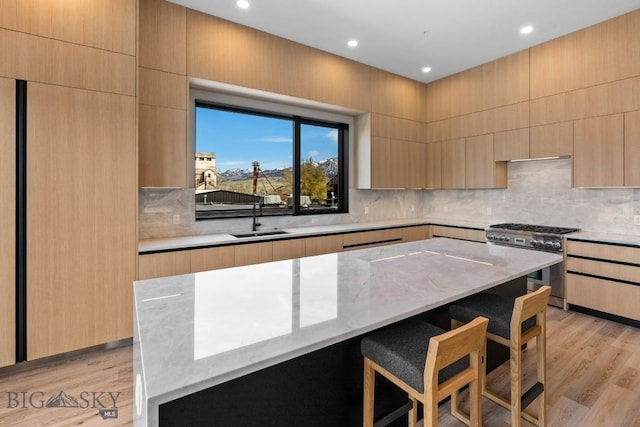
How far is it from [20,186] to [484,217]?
17.8ft

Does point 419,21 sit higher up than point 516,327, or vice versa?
point 419,21

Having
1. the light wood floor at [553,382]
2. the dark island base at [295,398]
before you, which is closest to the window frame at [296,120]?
the light wood floor at [553,382]

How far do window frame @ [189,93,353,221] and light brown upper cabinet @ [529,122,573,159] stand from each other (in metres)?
2.43

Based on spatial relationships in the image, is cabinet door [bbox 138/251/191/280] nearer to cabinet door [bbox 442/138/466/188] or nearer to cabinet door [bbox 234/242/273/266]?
cabinet door [bbox 234/242/273/266]

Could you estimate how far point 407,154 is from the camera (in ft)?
17.0

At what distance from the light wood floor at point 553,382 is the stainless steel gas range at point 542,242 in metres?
0.63

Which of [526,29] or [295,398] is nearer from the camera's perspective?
[295,398]

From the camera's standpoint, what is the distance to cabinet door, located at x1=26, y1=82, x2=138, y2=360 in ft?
7.89

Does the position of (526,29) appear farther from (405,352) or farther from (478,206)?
(405,352)

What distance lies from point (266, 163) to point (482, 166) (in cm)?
310

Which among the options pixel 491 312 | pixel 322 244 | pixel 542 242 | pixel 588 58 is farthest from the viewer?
pixel 322 244

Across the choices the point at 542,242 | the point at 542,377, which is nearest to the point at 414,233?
the point at 542,242

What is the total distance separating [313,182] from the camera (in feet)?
15.4

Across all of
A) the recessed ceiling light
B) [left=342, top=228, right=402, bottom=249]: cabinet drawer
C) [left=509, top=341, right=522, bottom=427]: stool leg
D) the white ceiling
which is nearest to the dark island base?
[left=509, top=341, right=522, bottom=427]: stool leg
